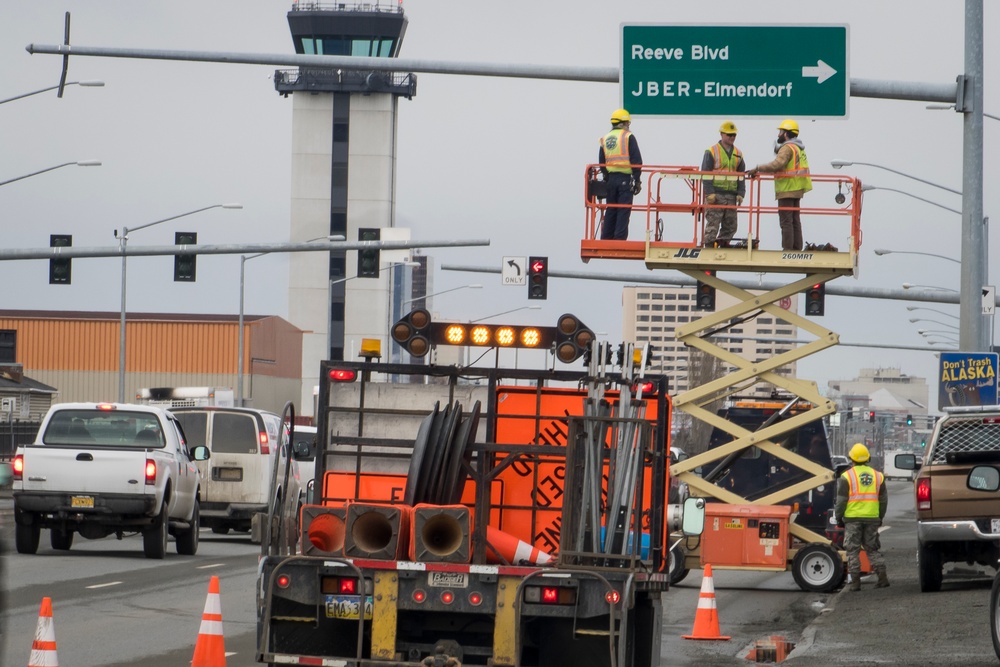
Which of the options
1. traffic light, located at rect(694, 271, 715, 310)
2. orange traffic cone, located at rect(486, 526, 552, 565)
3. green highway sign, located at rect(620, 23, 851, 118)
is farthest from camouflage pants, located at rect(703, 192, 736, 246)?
orange traffic cone, located at rect(486, 526, 552, 565)

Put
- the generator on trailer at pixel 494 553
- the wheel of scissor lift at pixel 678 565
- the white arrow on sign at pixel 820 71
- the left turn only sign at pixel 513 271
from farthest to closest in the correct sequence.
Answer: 1. the left turn only sign at pixel 513 271
2. the wheel of scissor lift at pixel 678 565
3. the white arrow on sign at pixel 820 71
4. the generator on trailer at pixel 494 553

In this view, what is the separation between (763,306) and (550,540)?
453 inches

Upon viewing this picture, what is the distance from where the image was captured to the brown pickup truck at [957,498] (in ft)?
60.8

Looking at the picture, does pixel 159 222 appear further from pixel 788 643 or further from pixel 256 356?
pixel 256 356

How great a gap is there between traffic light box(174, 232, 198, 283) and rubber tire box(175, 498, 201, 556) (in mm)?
11542

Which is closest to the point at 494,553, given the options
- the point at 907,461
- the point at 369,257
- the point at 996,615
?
the point at 996,615

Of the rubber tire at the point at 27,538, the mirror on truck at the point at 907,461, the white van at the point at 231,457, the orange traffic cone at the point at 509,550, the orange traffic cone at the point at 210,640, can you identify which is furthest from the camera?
the white van at the point at 231,457

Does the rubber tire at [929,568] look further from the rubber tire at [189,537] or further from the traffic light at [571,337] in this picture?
the rubber tire at [189,537]

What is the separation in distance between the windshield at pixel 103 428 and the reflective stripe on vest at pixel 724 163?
8.16 meters

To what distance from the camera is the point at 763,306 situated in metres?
21.8

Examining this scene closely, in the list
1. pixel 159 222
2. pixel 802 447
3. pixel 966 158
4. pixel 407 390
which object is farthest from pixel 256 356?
pixel 407 390

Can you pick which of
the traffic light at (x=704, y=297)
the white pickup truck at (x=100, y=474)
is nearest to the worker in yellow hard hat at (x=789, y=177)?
the traffic light at (x=704, y=297)

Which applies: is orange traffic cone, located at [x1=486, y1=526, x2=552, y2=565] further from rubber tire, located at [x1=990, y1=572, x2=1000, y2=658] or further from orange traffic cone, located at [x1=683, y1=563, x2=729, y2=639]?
orange traffic cone, located at [x1=683, y1=563, x2=729, y2=639]

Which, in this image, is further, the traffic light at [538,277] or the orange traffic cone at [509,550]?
the traffic light at [538,277]
